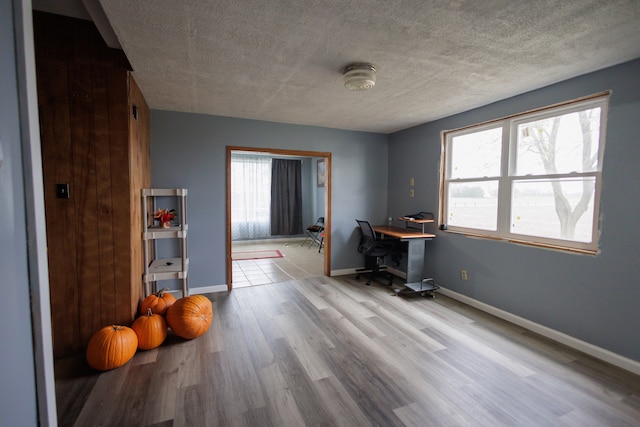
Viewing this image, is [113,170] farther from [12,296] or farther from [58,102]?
[12,296]

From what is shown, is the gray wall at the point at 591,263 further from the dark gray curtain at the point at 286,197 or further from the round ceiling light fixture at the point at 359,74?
the dark gray curtain at the point at 286,197

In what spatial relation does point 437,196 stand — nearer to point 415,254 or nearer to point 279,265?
point 415,254

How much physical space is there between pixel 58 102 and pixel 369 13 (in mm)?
2342

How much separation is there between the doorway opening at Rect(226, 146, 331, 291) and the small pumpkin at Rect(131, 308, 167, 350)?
4.73 ft

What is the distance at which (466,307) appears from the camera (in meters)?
3.45

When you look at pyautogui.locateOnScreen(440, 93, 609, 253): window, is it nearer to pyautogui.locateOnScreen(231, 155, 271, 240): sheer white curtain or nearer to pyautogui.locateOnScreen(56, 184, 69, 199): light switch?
pyautogui.locateOnScreen(56, 184, 69, 199): light switch

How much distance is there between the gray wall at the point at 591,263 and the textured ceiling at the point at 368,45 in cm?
18

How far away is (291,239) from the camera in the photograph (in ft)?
26.4

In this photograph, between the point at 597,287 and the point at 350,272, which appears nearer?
the point at 597,287

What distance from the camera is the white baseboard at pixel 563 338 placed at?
2.23 meters

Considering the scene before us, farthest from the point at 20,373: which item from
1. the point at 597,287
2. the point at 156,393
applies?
the point at 597,287

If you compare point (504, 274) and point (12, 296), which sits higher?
point (12, 296)

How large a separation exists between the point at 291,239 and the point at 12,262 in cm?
725

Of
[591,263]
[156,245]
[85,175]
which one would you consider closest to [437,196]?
[591,263]
